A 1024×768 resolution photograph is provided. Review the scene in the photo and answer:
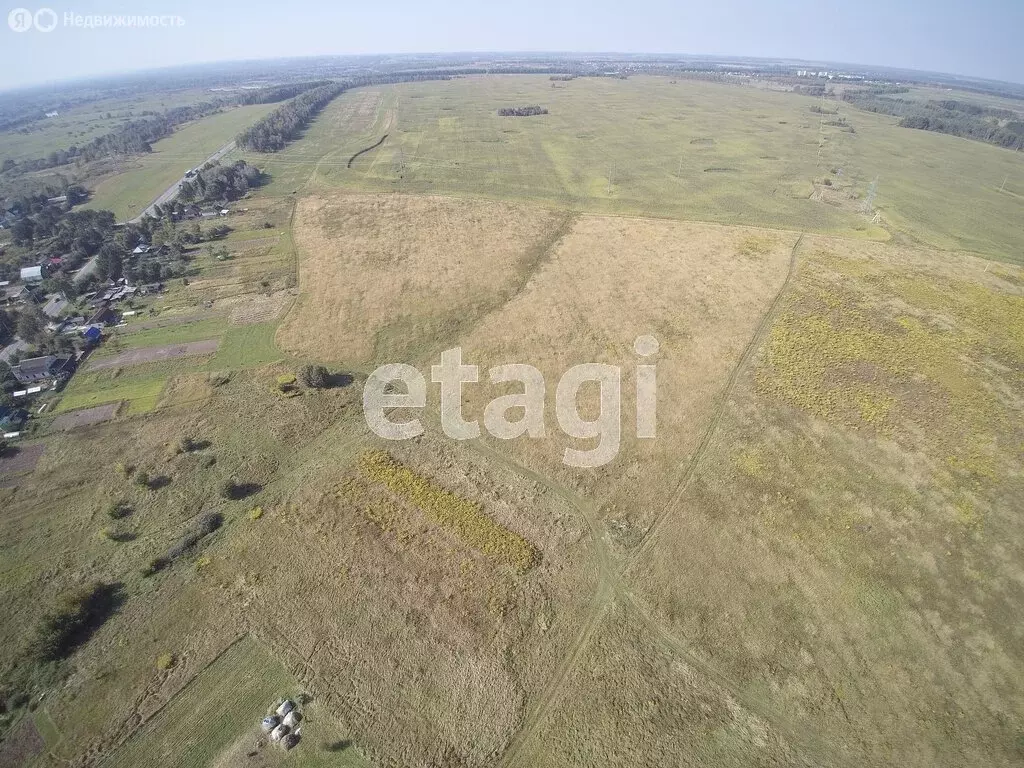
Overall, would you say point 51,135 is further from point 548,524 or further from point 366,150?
point 548,524

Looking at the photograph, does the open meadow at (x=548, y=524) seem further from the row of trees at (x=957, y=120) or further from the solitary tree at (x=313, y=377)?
the row of trees at (x=957, y=120)

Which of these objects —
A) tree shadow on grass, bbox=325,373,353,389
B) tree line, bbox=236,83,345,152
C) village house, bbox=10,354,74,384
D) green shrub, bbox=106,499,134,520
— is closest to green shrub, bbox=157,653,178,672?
green shrub, bbox=106,499,134,520

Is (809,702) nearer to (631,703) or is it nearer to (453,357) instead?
(631,703)

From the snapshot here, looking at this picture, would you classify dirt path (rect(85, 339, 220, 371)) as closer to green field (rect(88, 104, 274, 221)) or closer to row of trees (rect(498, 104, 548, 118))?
green field (rect(88, 104, 274, 221))

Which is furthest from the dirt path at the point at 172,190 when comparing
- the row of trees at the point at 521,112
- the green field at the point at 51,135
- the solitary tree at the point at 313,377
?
the row of trees at the point at 521,112

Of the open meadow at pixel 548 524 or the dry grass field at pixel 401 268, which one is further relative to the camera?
the dry grass field at pixel 401 268

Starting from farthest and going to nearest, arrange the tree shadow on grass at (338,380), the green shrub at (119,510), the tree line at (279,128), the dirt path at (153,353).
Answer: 1. the tree line at (279,128)
2. the dirt path at (153,353)
3. the tree shadow on grass at (338,380)
4. the green shrub at (119,510)
